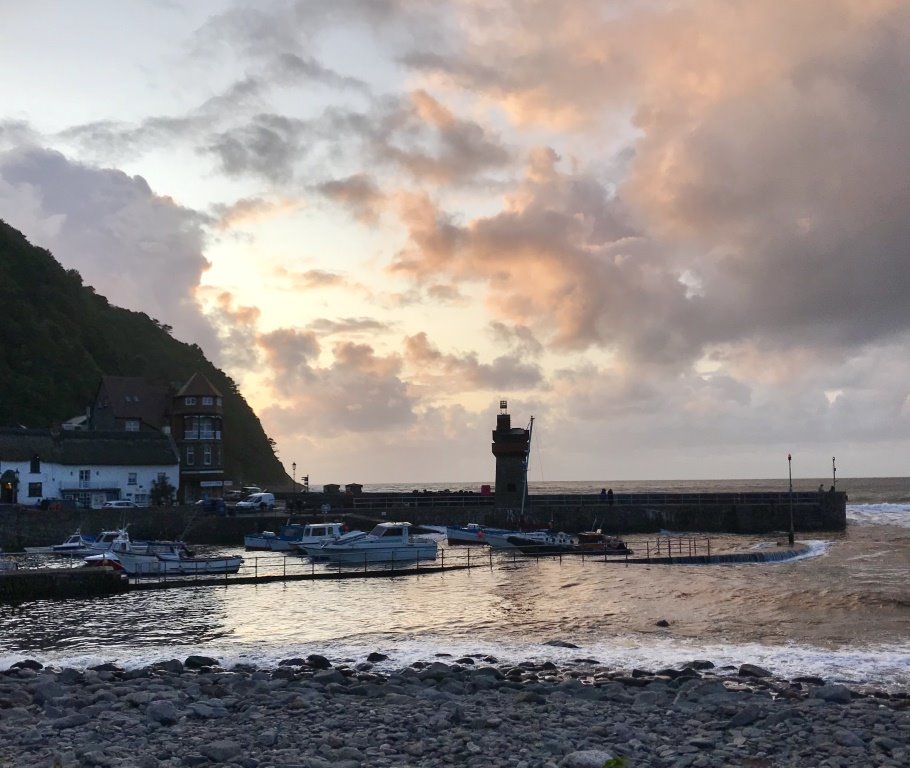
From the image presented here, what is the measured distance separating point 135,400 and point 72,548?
4753 centimetres

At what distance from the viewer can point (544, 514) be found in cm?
8538

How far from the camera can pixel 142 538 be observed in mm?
72188

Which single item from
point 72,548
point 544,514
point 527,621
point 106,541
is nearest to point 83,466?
point 72,548

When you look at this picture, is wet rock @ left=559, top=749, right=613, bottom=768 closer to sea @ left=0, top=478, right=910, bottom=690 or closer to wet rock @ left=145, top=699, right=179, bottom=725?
wet rock @ left=145, top=699, right=179, bottom=725

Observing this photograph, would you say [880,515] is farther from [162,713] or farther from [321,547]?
[162,713]

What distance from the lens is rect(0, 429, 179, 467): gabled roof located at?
78625 millimetres

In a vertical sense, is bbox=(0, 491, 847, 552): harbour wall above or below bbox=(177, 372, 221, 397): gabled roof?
below

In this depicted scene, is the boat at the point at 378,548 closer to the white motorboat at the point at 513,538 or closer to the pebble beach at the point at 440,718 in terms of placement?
the white motorboat at the point at 513,538

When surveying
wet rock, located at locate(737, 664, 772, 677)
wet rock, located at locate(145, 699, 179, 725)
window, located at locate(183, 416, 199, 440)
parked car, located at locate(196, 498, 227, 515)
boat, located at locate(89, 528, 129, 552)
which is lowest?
wet rock, located at locate(737, 664, 772, 677)

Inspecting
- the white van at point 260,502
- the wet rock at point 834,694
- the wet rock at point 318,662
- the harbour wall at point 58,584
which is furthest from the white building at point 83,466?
the wet rock at point 834,694

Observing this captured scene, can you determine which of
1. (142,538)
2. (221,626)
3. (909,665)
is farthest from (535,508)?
(909,665)

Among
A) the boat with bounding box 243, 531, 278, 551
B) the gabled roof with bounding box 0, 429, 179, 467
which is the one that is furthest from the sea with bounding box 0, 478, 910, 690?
the gabled roof with bounding box 0, 429, 179, 467

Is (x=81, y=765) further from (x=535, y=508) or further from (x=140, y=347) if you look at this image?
(x=140, y=347)

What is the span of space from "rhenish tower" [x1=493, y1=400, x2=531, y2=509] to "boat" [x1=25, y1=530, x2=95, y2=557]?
36.5 m
